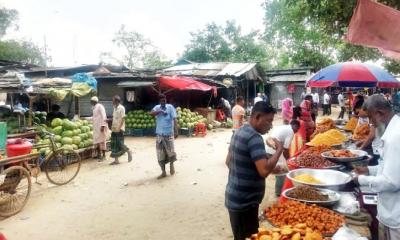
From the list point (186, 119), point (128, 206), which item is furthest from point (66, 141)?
point (186, 119)

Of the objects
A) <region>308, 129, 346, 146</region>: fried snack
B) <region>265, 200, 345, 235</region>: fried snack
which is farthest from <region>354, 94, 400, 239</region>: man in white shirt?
<region>308, 129, 346, 146</region>: fried snack

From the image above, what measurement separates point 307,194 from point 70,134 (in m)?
8.46

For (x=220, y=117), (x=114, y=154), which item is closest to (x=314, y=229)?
(x=114, y=154)

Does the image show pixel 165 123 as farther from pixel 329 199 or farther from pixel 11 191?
pixel 329 199

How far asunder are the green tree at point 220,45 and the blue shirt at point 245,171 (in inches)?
1240

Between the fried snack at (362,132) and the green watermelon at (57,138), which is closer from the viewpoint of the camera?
the fried snack at (362,132)

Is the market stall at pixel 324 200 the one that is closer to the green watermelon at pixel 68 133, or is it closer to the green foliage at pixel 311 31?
the green foliage at pixel 311 31

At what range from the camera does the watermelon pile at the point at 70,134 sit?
1041cm

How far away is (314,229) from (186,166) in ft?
24.6

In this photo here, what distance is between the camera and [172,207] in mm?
6785

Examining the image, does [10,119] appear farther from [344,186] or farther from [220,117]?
[220,117]

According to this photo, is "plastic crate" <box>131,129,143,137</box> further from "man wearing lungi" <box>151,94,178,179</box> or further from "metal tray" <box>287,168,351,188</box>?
"metal tray" <box>287,168,351,188</box>

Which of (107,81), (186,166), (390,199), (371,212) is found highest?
(107,81)

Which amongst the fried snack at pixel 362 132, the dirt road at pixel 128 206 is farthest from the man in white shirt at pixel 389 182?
the fried snack at pixel 362 132
